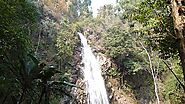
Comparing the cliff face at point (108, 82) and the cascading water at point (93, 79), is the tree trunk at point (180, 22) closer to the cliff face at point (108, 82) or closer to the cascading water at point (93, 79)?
the cliff face at point (108, 82)

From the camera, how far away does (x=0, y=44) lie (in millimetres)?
6992

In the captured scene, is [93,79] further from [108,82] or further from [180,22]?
[180,22]

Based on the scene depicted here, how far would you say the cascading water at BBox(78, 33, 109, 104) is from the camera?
19.5 metres

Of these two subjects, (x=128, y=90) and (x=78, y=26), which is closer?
(x=128, y=90)

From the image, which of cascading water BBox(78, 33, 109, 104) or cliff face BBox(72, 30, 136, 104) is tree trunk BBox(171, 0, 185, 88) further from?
cascading water BBox(78, 33, 109, 104)

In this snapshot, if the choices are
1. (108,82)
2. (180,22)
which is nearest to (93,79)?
(108,82)

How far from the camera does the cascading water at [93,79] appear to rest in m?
19.5

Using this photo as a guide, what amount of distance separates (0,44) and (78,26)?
1733 centimetres

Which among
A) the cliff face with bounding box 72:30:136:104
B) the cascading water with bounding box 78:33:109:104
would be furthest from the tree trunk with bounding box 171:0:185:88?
the cascading water with bounding box 78:33:109:104

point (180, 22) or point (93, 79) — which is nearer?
point (180, 22)

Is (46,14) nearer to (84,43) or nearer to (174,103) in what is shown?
(84,43)

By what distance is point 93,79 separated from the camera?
20.6m

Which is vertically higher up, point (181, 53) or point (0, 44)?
point (0, 44)

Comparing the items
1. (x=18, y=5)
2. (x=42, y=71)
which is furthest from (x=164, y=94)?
(x=42, y=71)
